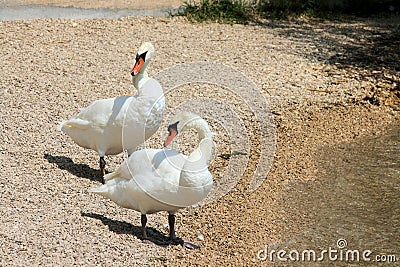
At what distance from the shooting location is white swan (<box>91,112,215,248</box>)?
4.52 metres

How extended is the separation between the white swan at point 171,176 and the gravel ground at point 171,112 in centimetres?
29

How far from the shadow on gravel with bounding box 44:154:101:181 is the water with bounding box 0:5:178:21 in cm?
434

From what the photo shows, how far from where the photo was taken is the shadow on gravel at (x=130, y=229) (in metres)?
4.88

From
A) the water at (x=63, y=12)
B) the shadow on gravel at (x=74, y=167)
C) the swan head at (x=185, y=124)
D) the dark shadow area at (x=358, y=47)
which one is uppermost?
the swan head at (x=185, y=124)

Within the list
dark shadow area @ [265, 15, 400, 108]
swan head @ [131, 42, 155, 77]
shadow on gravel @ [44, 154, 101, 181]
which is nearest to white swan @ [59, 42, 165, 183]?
swan head @ [131, 42, 155, 77]

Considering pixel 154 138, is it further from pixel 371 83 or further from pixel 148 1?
pixel 148 1

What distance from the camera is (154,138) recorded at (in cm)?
661

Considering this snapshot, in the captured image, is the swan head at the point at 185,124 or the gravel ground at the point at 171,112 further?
the gravel ground at the point at 171,112

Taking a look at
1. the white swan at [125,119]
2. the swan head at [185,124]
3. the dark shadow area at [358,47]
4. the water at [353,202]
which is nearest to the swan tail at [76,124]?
the white swan at [125,119]

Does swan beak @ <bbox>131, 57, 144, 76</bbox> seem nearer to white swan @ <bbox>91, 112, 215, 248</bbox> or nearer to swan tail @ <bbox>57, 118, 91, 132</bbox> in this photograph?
swan tail @ <bbox>57, 118, 91, 132</bbox>

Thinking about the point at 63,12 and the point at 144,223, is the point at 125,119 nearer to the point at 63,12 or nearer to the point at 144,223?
the point at 144,223

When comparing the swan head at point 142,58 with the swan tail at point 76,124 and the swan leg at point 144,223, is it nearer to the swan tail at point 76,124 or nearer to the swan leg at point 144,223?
the swan tail at point 76,124

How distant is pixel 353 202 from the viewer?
18.4 feet

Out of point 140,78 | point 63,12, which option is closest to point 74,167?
point 140,78
